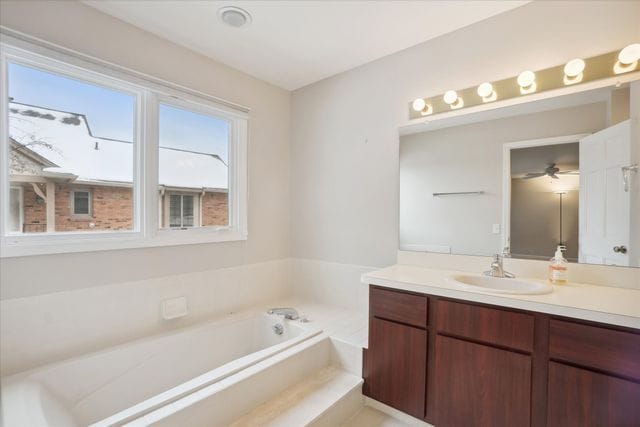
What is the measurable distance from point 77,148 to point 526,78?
2848 millimetres

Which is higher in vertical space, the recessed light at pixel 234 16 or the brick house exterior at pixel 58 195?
the recessed light at pixel 234 16

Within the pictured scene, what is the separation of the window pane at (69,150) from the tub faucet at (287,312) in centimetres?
132

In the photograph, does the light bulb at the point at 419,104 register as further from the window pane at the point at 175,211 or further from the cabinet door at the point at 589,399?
the window pane at the point at 175,211

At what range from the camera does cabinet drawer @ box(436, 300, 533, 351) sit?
1.42 m

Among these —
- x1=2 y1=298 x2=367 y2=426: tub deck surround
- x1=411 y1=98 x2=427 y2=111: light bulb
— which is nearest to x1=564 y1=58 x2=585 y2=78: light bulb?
x1=411 y1=98 x2=427 y2=111: light bulb

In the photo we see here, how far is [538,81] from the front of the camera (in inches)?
72.9

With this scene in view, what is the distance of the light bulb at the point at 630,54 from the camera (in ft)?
5.16

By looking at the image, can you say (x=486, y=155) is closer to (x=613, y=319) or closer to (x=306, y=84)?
(x=613, y=319)

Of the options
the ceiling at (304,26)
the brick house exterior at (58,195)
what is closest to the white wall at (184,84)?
the ceiling at (304,26)

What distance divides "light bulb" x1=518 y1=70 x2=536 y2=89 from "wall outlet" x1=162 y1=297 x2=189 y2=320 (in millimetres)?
2760

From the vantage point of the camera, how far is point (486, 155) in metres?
2.05

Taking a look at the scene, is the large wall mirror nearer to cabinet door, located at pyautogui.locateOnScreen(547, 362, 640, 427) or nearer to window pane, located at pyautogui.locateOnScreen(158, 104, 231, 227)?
cabinet door, located at pyautogui.locateOnScreen(547, 362, 640, 427)

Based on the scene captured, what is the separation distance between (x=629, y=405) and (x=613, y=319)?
340mm

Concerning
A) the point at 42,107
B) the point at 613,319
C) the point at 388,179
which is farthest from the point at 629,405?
the point at 42,107
